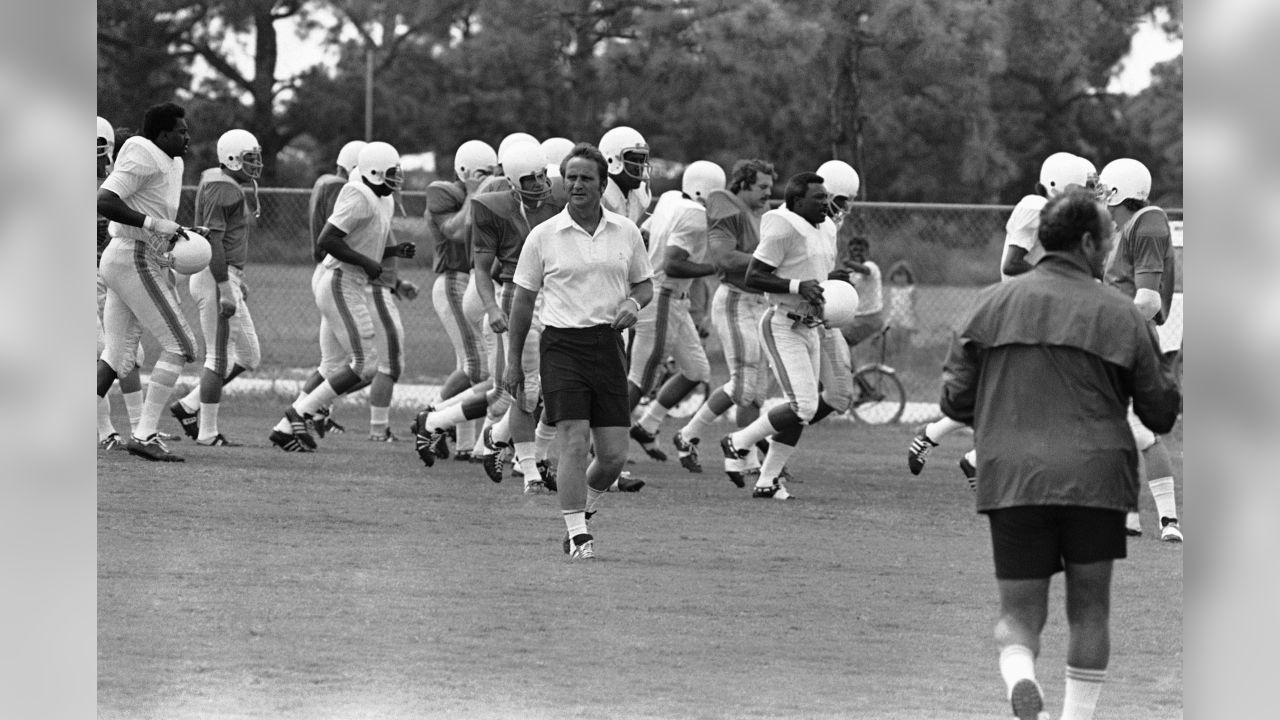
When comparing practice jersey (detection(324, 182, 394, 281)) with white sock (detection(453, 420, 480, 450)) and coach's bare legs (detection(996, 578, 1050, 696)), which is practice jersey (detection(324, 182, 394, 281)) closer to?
white sock (detection(453, 420, 480, 450))

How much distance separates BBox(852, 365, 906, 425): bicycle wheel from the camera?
746 inches

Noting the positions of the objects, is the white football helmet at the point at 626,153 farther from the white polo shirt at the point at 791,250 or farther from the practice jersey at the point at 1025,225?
the practice jersey at the point at 1025,225

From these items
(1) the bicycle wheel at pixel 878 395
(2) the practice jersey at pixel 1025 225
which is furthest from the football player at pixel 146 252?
(1) the bicycle wheel at pixel 878 395

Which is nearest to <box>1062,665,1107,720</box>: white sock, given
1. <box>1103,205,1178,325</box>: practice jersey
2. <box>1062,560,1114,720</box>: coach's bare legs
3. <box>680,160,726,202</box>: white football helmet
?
<box>1062,560,1114,720</box>: coach's bare legs

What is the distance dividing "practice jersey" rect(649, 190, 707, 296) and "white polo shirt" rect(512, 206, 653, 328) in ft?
13.0

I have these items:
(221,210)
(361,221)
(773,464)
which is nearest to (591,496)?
(773,464)

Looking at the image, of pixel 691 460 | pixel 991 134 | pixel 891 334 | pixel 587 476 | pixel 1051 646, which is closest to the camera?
pixel 1051 646

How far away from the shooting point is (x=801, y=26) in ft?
75.3

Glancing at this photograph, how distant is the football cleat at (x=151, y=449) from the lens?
1308cm

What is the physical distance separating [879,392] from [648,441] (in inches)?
179

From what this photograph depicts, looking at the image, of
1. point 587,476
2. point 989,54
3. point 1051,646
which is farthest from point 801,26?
point 1051,646

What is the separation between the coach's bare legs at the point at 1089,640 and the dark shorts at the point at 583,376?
3.76m
